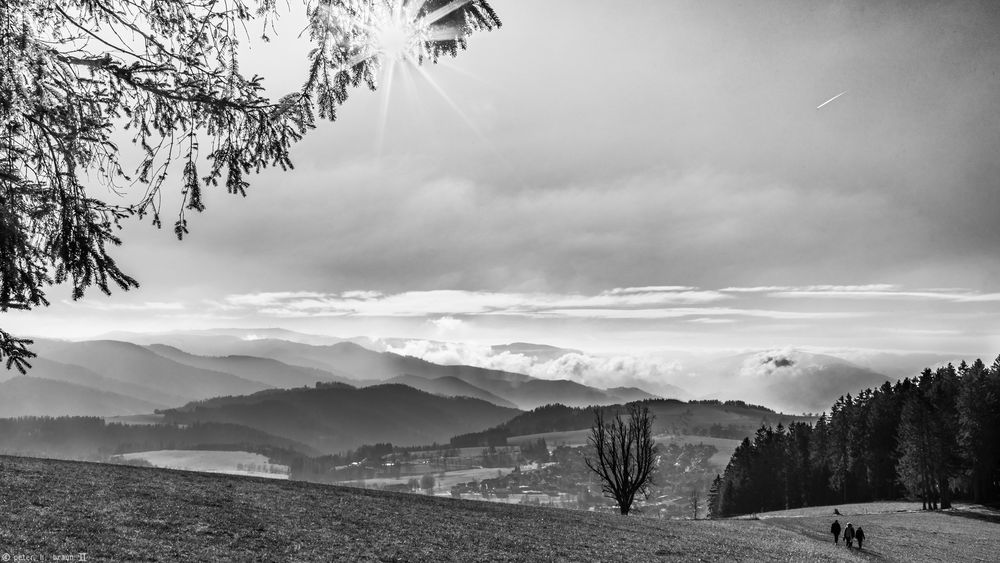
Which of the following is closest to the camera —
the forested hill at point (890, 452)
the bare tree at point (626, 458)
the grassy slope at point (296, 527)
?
the grassy slope at point (296, 527)

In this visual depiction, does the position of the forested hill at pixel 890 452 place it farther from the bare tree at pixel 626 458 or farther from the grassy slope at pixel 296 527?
the bare tree at pixel 626 458

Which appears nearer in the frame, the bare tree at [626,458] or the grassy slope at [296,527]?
the grassy slope at [296,527]

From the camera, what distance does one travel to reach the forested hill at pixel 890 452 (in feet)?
231

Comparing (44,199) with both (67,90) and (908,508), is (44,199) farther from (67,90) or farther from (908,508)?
(908,508)

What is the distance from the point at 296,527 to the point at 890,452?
9307 centimetres

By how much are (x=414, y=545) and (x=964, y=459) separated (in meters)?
79.3

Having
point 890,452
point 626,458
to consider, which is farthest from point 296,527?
point 890,452

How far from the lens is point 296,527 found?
68.9 ft

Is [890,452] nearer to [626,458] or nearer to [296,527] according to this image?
[626,458]

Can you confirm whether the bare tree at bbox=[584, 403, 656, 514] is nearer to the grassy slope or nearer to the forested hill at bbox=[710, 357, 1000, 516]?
the grassy slope

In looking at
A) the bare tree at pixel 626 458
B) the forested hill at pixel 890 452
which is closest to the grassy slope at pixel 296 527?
the bare tree at pixel 626 458

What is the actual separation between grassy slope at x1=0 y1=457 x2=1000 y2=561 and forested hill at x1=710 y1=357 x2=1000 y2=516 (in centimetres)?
4162

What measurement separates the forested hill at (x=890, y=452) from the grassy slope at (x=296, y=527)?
41.6m

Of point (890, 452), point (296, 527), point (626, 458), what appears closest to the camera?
point (296, 527)
